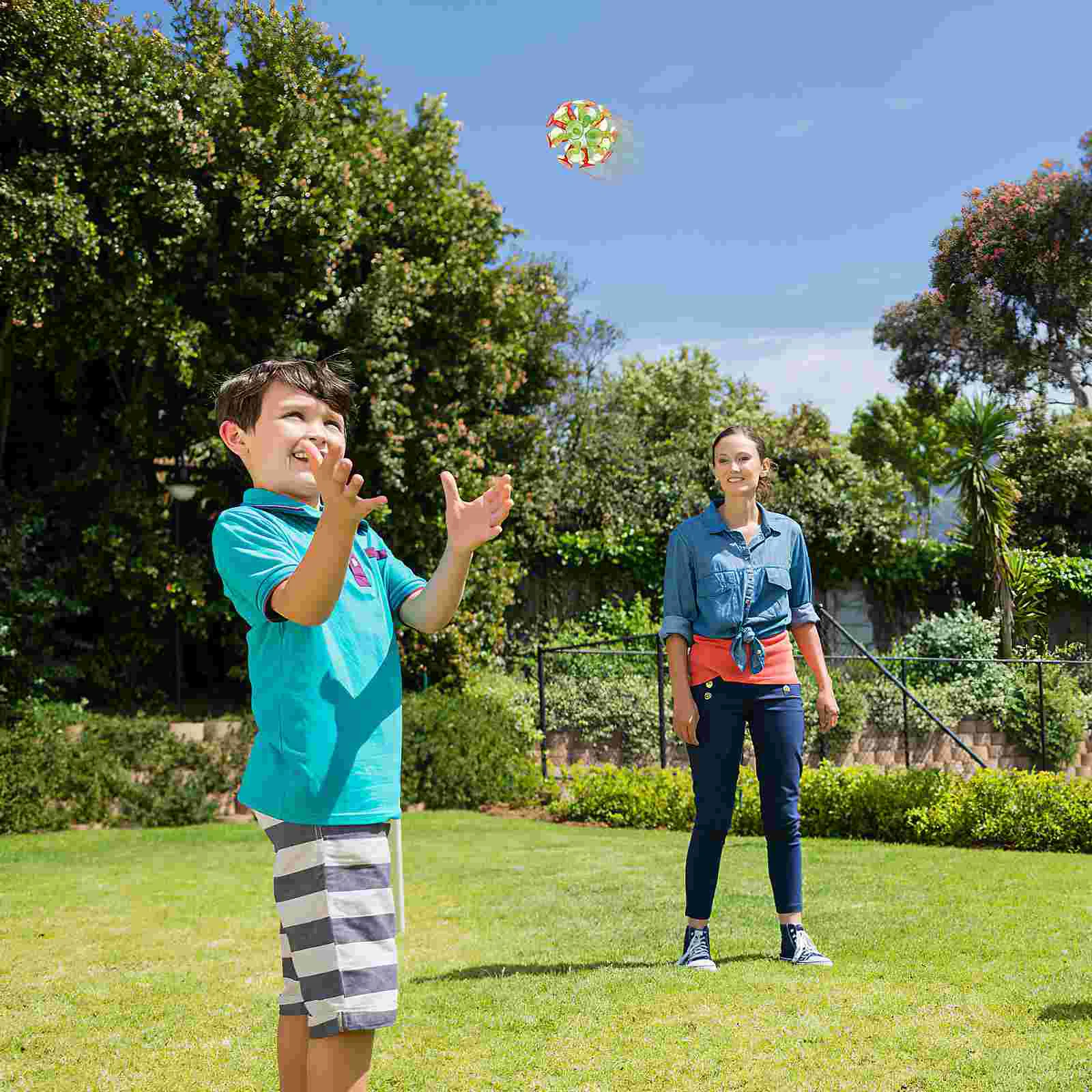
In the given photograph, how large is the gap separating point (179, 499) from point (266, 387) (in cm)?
1147

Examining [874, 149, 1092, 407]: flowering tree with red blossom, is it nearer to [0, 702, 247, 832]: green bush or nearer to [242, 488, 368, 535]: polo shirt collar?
[0, 702, 247, 832]: green bush

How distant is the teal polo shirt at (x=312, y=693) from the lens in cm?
199

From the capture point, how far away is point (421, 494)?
45.9 ft

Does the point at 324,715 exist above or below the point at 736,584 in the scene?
below

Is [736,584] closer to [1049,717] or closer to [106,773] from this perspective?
[106,773]

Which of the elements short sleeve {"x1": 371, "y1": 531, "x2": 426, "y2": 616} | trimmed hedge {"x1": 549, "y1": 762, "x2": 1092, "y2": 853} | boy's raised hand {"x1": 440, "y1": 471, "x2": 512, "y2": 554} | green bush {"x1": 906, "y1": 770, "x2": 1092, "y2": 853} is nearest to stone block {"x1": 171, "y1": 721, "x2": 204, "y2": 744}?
trimmed hedge {"x1": 549, "y1": 762, "x2": 1092, "y2": 853}

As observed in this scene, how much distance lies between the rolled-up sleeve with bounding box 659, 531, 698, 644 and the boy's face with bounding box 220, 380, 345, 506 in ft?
7.14

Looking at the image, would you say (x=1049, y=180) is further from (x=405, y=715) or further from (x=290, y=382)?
(x=290, y=382)

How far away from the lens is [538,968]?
4215 millimetres

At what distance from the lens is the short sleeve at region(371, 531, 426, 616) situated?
7.64 ft

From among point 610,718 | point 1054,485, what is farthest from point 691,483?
point 1054,485

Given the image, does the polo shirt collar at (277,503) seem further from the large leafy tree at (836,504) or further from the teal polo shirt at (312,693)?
the large leafy tree at (836,504)

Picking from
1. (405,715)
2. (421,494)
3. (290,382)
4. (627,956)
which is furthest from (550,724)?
(290,382)

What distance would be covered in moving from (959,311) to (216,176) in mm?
18487
